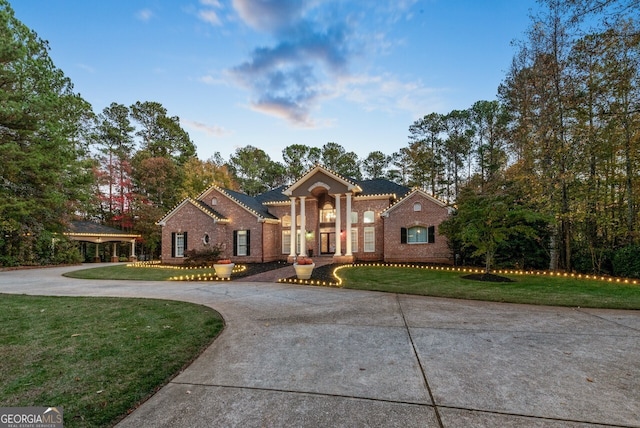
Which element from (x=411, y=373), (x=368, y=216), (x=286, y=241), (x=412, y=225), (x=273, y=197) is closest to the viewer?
(x=411, y=373)

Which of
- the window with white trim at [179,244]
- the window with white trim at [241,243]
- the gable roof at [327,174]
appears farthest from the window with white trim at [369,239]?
the window with white trim at [179,244]

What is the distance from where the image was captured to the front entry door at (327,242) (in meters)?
21.6

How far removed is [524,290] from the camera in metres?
8.66

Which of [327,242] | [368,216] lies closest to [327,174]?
[368,216]

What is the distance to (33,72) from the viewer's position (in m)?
17.8

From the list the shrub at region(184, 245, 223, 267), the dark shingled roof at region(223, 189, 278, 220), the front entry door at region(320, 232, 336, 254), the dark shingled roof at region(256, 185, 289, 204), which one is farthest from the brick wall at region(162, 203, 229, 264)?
the front entry door at region(320, 232, 336, 254)

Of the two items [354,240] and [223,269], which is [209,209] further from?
[354,240]

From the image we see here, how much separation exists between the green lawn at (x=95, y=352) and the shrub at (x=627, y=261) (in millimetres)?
15206

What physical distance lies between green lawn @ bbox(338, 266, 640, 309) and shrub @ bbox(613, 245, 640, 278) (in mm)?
2313

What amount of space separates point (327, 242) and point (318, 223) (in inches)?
63.0

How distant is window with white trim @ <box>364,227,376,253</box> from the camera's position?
2041 cm

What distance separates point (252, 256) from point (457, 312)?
16.3 metres

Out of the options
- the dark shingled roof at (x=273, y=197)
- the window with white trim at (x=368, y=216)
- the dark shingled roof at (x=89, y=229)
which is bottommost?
the dark shingled roof at (x=89, y=229)

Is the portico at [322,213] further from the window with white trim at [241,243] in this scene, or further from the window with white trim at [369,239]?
the window with white trim at [241,243]
